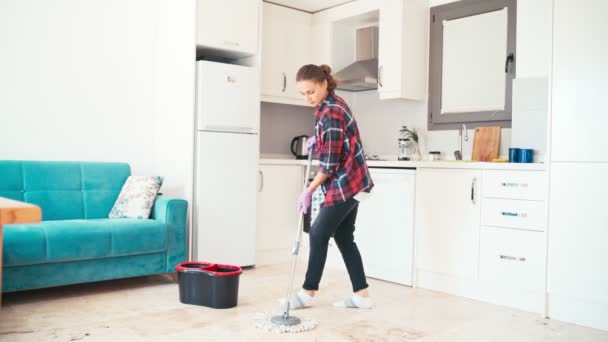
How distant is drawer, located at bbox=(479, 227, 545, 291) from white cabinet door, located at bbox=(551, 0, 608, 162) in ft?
1.62

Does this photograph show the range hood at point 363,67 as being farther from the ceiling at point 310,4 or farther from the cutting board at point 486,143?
the cutting board at point 486,143

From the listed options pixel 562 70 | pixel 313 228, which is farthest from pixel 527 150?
pixel 313 228

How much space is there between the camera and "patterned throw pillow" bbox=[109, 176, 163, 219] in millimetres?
3701

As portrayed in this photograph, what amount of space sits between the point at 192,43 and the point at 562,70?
2.33m

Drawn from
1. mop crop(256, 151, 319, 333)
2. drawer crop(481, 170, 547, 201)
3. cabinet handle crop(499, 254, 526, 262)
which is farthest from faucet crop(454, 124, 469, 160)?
mop crop(256, 151, 319, 333)

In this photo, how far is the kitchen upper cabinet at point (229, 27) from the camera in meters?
4.02

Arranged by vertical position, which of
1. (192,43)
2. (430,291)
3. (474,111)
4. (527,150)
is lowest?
(430,291)

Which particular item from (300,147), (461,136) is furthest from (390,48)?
(300,147)

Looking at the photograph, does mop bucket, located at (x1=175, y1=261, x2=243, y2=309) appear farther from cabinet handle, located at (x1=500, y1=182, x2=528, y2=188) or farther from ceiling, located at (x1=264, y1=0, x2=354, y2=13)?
ceiling, located at (x1=264, y1=0, x2=354, y2=13)

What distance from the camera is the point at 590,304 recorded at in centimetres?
300

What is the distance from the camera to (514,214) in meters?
3.33

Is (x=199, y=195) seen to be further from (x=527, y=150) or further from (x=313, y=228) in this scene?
(x=527, y=150)

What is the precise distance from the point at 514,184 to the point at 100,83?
2.85 metres

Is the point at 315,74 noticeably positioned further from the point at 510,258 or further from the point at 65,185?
the point at 65,185
